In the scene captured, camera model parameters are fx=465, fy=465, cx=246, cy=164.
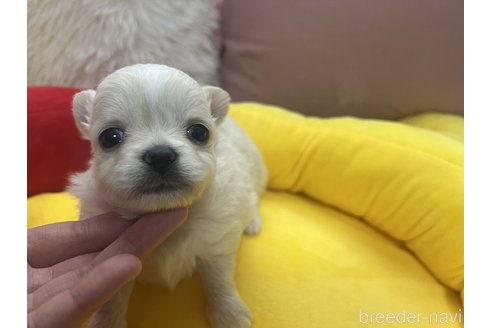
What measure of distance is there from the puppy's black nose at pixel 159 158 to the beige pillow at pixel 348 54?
2.71 ft

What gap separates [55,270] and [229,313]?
0.33 metres

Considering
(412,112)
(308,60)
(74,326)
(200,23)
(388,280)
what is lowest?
(388,280)

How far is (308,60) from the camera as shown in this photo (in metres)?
1.47

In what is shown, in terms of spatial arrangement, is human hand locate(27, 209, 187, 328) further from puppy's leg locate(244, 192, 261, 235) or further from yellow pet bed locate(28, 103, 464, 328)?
puppy's leg locate(244, 192, 261, 235)

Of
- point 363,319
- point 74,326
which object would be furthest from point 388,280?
point 74,326

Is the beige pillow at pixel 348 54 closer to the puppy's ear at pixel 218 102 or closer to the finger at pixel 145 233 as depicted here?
Result: the puppy's ear at pixel 218 102

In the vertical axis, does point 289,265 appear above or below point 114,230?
below

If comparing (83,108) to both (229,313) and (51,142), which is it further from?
(229,313)

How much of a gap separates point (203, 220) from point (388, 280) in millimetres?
431

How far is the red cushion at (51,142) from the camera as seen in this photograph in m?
1.21

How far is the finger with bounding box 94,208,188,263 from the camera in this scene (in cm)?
79
